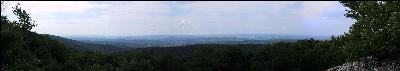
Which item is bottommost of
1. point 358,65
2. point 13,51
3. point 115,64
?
point 115,64

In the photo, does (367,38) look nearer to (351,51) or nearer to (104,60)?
(351,51)

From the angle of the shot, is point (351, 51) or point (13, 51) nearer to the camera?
point (13, 51)

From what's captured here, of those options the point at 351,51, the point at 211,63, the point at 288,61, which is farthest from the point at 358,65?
the point at 211,63

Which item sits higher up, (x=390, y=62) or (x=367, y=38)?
(x=367, y=38)

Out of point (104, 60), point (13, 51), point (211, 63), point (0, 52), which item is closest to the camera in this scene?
point (0, 52)

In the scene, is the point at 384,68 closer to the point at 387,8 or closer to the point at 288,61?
the point at 387,8

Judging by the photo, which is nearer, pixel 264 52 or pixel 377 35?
pixel 377 35

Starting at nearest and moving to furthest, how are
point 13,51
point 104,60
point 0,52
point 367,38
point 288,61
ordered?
point 0,52, point 13,51, point 367,38, point 288,61, point 104,60

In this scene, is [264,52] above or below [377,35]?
below
